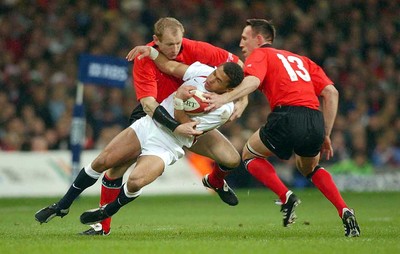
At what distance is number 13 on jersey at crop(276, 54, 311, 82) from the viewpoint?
9688mm

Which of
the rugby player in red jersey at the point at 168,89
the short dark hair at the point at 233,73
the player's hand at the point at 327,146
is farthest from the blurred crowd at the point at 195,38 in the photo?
the short dark hair at the point at 233,73

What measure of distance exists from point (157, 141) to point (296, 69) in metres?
1.65

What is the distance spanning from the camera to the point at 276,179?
970 centimetres

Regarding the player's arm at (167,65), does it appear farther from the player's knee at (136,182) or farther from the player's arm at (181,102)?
the player's knee at (136,182)

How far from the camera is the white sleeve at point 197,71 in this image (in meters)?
9.47

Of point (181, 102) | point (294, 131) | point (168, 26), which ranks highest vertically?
point (168, 26)

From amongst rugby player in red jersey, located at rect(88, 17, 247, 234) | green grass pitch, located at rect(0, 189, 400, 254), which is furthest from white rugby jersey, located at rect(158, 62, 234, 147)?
green grass pitch, located at rect(0, 189, 400, 254)

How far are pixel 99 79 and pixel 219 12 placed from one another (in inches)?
254

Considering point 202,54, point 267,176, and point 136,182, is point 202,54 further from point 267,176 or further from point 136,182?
point 136,182

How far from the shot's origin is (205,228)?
10.5 m

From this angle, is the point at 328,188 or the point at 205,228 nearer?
the point at 328,188

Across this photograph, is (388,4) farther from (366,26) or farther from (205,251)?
(205,251)

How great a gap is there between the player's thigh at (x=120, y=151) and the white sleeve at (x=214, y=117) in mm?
647

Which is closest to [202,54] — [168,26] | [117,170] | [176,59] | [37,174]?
[176,59]
